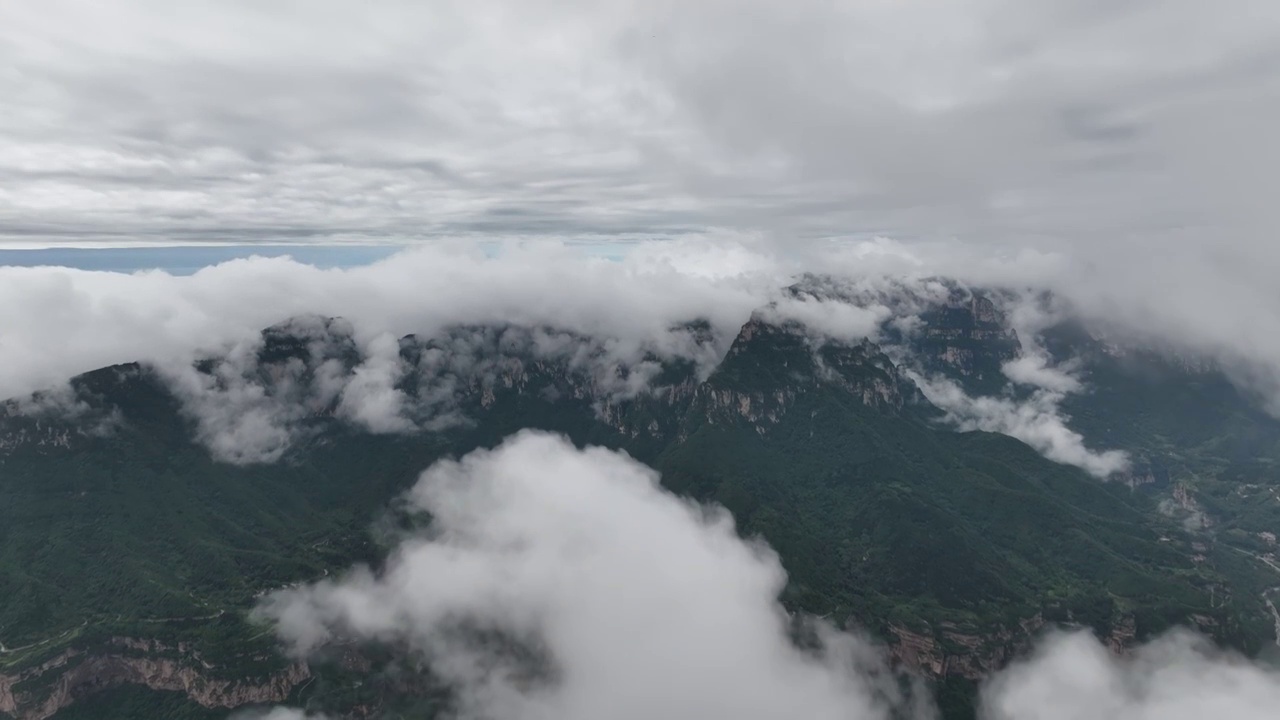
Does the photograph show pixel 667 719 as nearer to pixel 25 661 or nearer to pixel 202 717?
pixel 202 717

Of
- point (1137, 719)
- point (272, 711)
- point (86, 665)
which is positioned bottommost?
point (1137, 719)

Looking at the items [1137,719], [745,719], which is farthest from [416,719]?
[1137,719]

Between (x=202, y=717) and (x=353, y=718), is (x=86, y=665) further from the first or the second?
(x=353, y=718)

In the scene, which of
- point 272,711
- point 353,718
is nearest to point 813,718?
point 353,718

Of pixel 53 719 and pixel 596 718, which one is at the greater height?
pixel 53 719

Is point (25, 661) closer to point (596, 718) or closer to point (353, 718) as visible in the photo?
point (353, 718)

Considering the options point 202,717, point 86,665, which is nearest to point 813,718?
point 202,717

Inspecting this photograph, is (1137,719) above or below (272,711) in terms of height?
below
